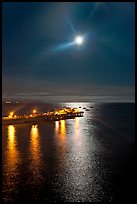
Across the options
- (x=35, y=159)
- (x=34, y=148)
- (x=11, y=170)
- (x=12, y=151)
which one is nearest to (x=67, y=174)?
(x=11, y=170)

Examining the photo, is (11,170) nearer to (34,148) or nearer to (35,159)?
(35,159)

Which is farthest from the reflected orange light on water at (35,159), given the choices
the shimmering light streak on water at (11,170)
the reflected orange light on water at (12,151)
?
the reflected orange light on water at (12,151)

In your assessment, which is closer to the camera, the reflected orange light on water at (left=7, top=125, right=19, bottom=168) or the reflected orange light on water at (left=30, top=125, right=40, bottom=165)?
the reflected orange light on water at (left=7, top=125, right=19, bottom=168)

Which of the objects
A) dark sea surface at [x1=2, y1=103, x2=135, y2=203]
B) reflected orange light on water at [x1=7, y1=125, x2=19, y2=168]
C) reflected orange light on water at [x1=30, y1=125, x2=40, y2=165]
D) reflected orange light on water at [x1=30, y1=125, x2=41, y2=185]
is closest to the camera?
dark sea surface at [x1=2, y1=103, x2=135, y2=203]

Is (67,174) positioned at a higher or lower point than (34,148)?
lower

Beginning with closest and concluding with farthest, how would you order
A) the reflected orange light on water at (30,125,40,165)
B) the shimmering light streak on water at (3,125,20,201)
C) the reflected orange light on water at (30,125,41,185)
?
the shimmering light streak on water at (3,125,20,201)
the reflected orange light on water at (30,125,41,185)
the reflected orange light on water at (30,125,40,165)

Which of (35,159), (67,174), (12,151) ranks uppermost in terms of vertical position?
(12,151)

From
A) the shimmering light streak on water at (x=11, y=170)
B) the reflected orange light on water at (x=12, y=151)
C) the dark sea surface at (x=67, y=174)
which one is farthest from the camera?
the reflected orange light on water at (x=12, y=151)

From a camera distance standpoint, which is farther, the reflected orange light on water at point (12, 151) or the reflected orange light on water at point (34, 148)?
the reflected orange light on water at point (34, 148)

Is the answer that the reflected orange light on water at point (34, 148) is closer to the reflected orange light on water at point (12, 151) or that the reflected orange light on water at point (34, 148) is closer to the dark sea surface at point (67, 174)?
the dark sea surface at point (67, 174)

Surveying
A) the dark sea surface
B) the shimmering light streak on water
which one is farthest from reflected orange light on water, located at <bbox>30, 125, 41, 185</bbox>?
the shimmering light streak on water

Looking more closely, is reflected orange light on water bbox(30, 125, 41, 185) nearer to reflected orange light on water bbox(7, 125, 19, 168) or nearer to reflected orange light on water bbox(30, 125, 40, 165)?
reflected orange light on water bbox(30, 125, 40, 165)
